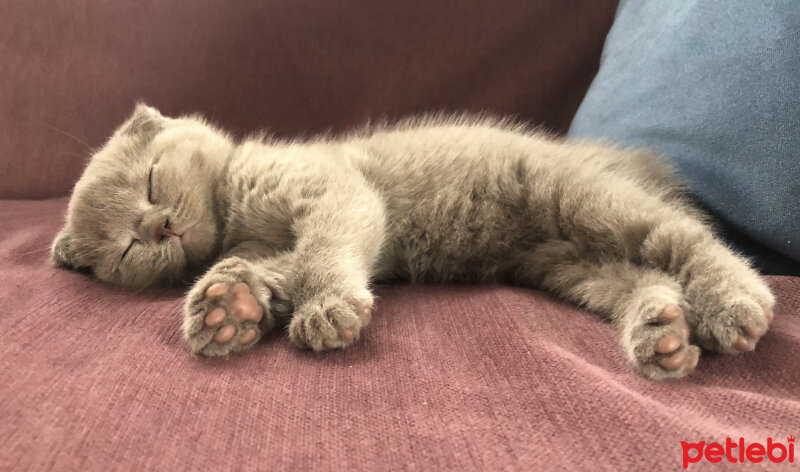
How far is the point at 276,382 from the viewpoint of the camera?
3.02 ft

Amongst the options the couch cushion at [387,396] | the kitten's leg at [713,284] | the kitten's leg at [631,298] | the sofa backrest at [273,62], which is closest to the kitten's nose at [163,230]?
the couch cushion at [387,396]

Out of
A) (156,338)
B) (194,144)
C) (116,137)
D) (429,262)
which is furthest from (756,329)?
(116,137)

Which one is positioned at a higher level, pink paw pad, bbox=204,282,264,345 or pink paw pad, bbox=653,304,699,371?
pink paw pad, bbox=653,304,699,371

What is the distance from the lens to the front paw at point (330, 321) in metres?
1.02

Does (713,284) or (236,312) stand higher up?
(713,284)

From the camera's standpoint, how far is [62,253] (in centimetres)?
142

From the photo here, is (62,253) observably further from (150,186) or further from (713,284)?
(713,284)

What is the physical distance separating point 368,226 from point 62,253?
78cm

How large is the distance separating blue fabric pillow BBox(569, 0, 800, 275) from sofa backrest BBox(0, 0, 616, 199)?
527 millimetres

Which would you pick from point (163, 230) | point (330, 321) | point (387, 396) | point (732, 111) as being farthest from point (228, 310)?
point (732, 111)

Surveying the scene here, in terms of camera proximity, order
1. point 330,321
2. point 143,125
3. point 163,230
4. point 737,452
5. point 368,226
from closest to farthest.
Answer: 1. point 737,452
2. point 330,321
3. point 368,226
4. point 163,230
5. point 143,125

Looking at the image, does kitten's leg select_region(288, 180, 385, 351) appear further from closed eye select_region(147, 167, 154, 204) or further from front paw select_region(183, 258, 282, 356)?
closed eye select_region(147, 167, 154, 204)

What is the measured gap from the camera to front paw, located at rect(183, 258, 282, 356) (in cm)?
102

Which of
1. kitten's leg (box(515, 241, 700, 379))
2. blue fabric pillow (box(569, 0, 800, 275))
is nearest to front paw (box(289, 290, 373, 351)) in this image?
kitten's leg (box(515, 241, 700, 379))
